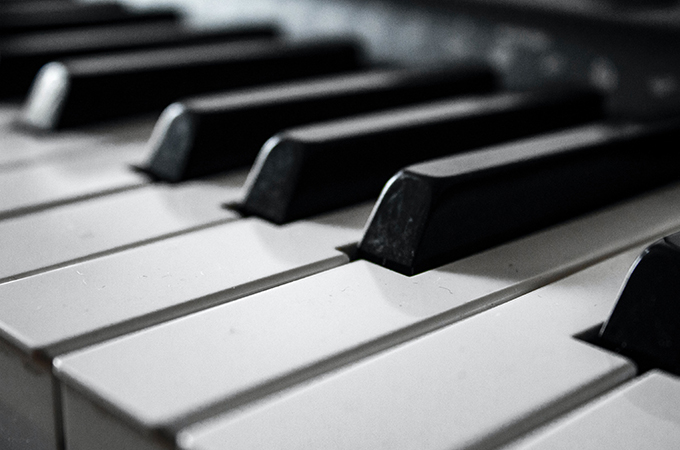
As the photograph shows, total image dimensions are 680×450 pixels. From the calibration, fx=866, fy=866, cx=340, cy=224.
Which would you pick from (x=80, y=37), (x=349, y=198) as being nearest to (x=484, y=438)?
(x=349, y=198)

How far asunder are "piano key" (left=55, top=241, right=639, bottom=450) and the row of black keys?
56 millimetres

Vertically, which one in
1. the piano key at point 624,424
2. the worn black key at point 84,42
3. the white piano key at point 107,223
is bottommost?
the piano key at point 624,424

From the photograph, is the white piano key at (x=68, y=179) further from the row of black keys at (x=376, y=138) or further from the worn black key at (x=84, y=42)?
the worn black key at (x=84, y=42)

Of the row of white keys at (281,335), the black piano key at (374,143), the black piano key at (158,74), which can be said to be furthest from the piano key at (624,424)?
the black piano key at (158,74)

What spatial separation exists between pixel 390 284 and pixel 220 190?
279 mm

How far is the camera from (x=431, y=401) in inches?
17.5

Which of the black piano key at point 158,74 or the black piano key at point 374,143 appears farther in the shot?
the black piano key at point 158,74

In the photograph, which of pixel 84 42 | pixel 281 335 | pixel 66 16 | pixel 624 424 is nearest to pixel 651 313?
pixel 624 424

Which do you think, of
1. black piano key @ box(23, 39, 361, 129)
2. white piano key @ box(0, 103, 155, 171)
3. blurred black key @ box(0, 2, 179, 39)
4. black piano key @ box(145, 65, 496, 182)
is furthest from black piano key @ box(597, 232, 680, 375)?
blurred black key @ box(0, 2, 179, 39)

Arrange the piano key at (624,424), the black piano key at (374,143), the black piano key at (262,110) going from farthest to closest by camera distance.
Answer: the black piano key at (262,110), the black piano key at (374,143), the piano key at (624,424)

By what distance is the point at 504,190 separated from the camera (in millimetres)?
704

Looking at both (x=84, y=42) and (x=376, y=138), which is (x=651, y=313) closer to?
(x=376, y=138)

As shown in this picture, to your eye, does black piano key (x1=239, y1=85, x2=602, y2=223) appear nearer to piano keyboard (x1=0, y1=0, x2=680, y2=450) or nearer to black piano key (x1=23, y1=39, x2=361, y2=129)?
piano keyboard (x1=0, y1=0, x2=680, y2=450)

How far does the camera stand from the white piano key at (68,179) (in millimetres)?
770
